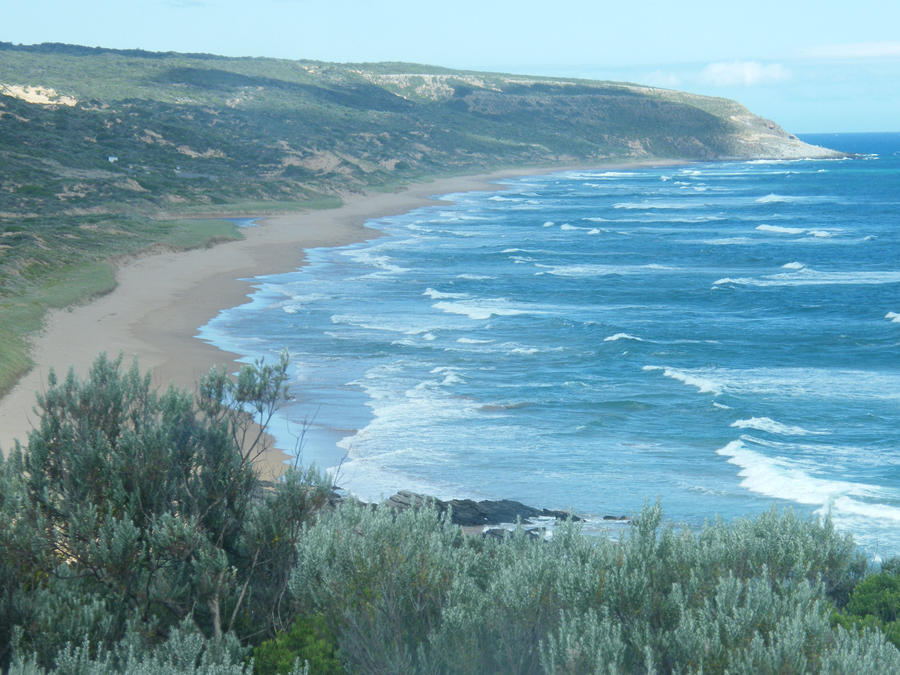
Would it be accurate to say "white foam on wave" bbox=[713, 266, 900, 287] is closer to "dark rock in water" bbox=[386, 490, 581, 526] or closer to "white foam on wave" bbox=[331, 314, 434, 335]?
"white foam on wave" bbox=[331, 314, 434, 335]

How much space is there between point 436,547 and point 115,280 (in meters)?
29.6

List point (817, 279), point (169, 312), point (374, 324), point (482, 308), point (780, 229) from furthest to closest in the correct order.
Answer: point (780, 229), point (817, 279), point (482, 308), point (374, 324), point (169, 312)

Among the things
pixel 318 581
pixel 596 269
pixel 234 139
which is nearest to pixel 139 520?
pixel 318 581

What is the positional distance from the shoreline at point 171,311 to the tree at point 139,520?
17.0 inches

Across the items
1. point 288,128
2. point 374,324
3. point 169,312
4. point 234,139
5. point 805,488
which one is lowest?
point 169,312

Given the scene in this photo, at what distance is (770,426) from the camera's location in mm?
19688

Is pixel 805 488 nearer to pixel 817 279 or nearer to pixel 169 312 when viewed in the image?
pixel 169 312

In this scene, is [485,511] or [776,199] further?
[776,199]

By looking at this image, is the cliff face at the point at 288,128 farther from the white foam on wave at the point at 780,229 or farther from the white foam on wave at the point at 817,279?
the white foam on wave at the point at 817,279

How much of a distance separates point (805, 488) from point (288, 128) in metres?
90.7

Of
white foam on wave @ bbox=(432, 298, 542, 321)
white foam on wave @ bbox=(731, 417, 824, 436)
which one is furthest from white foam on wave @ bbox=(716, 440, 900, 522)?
white foam on wave @ bbox=(432, 298, 542, 321)

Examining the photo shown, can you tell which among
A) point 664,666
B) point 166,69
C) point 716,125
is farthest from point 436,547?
point 716,125

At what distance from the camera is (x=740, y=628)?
5137mm

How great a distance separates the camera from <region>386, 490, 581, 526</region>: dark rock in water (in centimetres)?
1372
